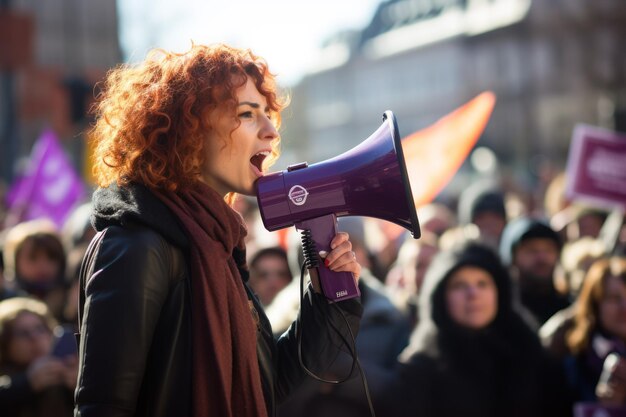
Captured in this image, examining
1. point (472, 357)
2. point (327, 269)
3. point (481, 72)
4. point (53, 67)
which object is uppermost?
point (481, 72)

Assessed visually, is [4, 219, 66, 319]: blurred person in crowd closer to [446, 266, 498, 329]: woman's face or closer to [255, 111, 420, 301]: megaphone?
[446, 266, 498, 329]: woman's face

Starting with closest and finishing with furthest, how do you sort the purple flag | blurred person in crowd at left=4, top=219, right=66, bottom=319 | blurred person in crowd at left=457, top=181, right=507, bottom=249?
1. blurred person in crowd at left=4, top=219, right=66, bottom=319
2. blurred person in crowd at left=457, top=181, right=507, bottom=249
3. the purple flag

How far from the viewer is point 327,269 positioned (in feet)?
7.82

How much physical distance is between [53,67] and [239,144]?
22853 mm

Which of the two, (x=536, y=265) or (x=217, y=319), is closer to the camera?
(x=217, y=319)

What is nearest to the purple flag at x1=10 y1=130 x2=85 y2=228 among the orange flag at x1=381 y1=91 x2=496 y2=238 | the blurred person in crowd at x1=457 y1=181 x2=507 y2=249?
the orange flag at x1=381 y1=91 x2=496 y2=238

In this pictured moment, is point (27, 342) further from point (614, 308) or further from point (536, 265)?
point (536, 265)

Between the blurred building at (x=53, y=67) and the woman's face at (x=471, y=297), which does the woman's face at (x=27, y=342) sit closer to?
the blurred building at (x=53, y=67)

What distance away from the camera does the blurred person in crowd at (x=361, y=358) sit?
13.2ft

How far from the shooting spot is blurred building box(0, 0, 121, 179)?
10.1 meters

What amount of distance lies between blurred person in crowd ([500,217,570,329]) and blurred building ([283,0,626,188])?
26.0 meters

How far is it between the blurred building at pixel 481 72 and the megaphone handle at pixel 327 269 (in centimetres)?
2947

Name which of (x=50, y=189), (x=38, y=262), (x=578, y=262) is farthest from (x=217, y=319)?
(x=50, y=189)

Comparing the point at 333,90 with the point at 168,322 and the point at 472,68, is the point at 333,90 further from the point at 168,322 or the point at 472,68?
the point at 168,322
